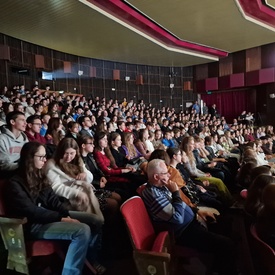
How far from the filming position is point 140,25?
7.46 meters

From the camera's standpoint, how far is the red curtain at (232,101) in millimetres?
12000

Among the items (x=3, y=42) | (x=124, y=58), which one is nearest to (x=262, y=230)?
(x=3, y=42)

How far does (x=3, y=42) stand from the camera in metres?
7.94

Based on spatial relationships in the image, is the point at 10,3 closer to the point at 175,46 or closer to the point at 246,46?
the point at 175,46

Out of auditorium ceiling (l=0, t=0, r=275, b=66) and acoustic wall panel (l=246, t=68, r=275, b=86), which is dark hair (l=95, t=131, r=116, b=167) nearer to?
auditorium ceiling (l=0, t=0, r=275, b=66)

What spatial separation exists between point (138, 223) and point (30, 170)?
2.40 ft

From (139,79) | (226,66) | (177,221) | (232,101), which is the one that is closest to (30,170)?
(177,221)

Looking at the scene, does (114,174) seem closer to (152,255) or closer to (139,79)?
(152,255)

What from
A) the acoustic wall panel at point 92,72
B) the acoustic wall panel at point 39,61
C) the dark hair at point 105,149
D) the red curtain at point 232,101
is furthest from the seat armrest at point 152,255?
the red curtain at point 232,101

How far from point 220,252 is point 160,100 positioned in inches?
451

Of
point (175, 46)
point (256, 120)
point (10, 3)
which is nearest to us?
point (10, 3)

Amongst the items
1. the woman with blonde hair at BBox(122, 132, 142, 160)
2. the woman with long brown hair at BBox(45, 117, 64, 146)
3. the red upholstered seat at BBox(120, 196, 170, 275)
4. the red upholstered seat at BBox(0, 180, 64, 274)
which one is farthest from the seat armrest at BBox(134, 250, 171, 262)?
the woman with blonde hair at BBox(122, 132, 142, 160)

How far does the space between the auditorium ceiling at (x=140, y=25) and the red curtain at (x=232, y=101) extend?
2342 mm

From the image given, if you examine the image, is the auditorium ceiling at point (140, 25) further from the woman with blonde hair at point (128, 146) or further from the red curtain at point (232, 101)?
the woman with blonde hair at point (128, 146)
